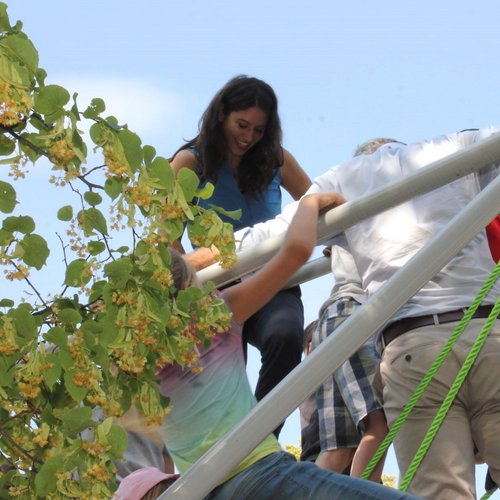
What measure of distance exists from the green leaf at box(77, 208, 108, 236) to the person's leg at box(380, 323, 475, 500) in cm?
105

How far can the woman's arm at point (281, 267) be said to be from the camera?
3.07 m

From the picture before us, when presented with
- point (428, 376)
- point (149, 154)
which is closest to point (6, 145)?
point (149, 154)

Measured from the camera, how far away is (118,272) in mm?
2357

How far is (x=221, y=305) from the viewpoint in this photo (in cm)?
255

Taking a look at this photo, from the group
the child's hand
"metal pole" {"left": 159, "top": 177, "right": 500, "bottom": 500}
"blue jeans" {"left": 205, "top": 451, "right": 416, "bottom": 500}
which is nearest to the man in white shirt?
the child's hand

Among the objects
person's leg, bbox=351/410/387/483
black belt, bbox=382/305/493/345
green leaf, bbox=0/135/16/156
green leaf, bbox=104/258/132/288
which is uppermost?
green leaf, bbox=0/135/16/156

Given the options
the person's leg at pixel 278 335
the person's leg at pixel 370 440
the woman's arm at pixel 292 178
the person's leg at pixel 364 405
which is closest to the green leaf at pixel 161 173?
the person's leg at pixel 364 405

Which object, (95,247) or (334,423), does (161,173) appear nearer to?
(95,247)

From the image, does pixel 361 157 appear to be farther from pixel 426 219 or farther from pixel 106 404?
pixel 106 404

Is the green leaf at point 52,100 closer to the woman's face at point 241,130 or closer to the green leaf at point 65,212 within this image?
the green leaf at point 65,212

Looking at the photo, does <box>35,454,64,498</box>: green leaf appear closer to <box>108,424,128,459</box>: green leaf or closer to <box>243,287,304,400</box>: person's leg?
<box>108,424,128,459</box>: green leaf

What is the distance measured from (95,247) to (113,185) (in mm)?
111

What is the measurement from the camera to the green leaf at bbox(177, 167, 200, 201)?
238cm

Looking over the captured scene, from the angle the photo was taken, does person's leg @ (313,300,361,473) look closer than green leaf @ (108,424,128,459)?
No
